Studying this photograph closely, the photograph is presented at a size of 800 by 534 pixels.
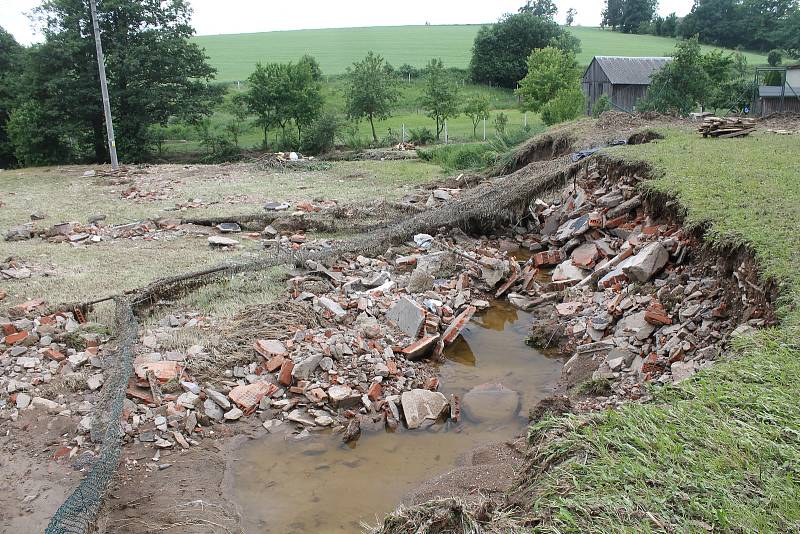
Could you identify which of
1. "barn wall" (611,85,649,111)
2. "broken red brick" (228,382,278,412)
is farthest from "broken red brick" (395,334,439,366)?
"barn wall" (611,85,649,111)

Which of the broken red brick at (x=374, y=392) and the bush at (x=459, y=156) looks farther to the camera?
the bush at (x=459, y=156)

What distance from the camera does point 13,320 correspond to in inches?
316

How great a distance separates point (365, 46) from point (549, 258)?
56269mm

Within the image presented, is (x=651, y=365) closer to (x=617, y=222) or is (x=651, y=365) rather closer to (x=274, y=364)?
(x=274, y=364)

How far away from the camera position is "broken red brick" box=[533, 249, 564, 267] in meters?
11.2

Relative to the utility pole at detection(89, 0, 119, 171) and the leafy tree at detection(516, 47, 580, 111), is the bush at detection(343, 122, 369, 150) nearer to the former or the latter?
the leafy tree at detection(516, 47, 580, 111)

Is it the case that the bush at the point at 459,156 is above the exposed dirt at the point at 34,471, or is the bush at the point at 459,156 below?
above

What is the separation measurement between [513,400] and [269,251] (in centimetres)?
599

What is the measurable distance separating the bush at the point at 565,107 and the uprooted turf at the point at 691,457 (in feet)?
63.6

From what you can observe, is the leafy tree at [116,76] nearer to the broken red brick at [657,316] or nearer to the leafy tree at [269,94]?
the leafy tree at [269,94]

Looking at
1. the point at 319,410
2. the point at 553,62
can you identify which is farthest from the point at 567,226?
the point at 553,62

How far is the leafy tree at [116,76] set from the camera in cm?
2592

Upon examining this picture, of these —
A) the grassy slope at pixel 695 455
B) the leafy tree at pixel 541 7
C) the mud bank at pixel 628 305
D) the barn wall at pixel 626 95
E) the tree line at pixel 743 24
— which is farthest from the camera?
the leafy tree at pixel 541 7

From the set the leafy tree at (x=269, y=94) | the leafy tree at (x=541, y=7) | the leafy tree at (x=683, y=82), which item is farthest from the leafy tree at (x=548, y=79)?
the leafy tree at (x=541, y=7)
